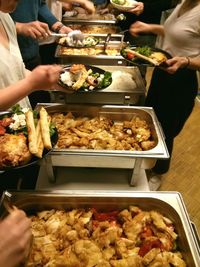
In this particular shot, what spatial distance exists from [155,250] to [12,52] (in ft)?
4.00

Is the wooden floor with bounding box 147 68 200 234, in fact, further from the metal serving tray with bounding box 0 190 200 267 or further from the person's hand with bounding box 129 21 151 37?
the person's hand with bounding box 129 21 151 37

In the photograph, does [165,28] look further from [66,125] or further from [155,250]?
[155,250]

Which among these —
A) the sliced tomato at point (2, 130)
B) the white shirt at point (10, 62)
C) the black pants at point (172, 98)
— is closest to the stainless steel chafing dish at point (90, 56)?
the black pants at point (172, 98)

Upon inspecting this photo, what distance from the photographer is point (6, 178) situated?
1.46 metres

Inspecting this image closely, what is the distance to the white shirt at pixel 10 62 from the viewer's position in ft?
4.52

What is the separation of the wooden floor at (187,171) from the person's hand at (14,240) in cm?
187

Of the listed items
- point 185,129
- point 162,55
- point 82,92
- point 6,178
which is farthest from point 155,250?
point 185,129

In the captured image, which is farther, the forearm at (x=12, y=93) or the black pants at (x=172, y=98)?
the black pants at (x=172, y=98)

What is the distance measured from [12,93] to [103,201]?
2.17 ft

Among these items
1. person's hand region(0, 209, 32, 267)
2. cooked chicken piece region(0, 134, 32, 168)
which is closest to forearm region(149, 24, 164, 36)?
cooked chicken piece region(0, 134, 32, 168)

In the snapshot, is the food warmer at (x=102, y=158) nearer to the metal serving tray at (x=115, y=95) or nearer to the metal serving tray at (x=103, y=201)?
the metal serving tray at (x=103, y=201)

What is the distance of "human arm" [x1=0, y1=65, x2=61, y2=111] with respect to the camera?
1259 millimetres

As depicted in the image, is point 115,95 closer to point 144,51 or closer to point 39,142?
point 144,51

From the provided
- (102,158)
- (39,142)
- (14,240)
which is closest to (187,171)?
(102,158)
